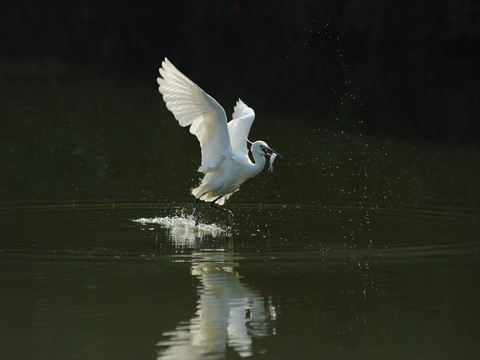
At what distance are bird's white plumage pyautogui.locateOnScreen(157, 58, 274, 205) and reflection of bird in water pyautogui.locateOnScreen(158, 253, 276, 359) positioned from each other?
2.67 metres

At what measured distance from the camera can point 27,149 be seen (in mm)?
19766

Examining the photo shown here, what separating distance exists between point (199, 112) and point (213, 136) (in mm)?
494

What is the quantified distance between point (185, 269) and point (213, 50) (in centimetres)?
3218

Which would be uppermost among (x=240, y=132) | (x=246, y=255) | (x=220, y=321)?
(x=240, y=132)

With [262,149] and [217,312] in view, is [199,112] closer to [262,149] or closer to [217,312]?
[262,149]

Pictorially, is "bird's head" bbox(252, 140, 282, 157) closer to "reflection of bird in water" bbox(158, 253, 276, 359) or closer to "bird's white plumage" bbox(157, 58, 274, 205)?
"bird's white plumage" bbox(157, 58, 274, 205)

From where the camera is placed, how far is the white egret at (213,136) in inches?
486

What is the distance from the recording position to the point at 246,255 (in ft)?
35.8

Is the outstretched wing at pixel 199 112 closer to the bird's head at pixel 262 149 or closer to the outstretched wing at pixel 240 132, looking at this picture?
the bird's head at pixel 262 149

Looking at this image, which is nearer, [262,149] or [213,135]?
[213,135]

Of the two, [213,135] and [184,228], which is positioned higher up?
[213,135]

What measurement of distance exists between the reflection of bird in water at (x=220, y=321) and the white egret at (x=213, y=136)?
8.79 feet

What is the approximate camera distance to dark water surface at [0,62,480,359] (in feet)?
26.4

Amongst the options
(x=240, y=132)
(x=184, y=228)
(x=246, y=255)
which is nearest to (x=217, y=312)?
(x=246, y=255)
